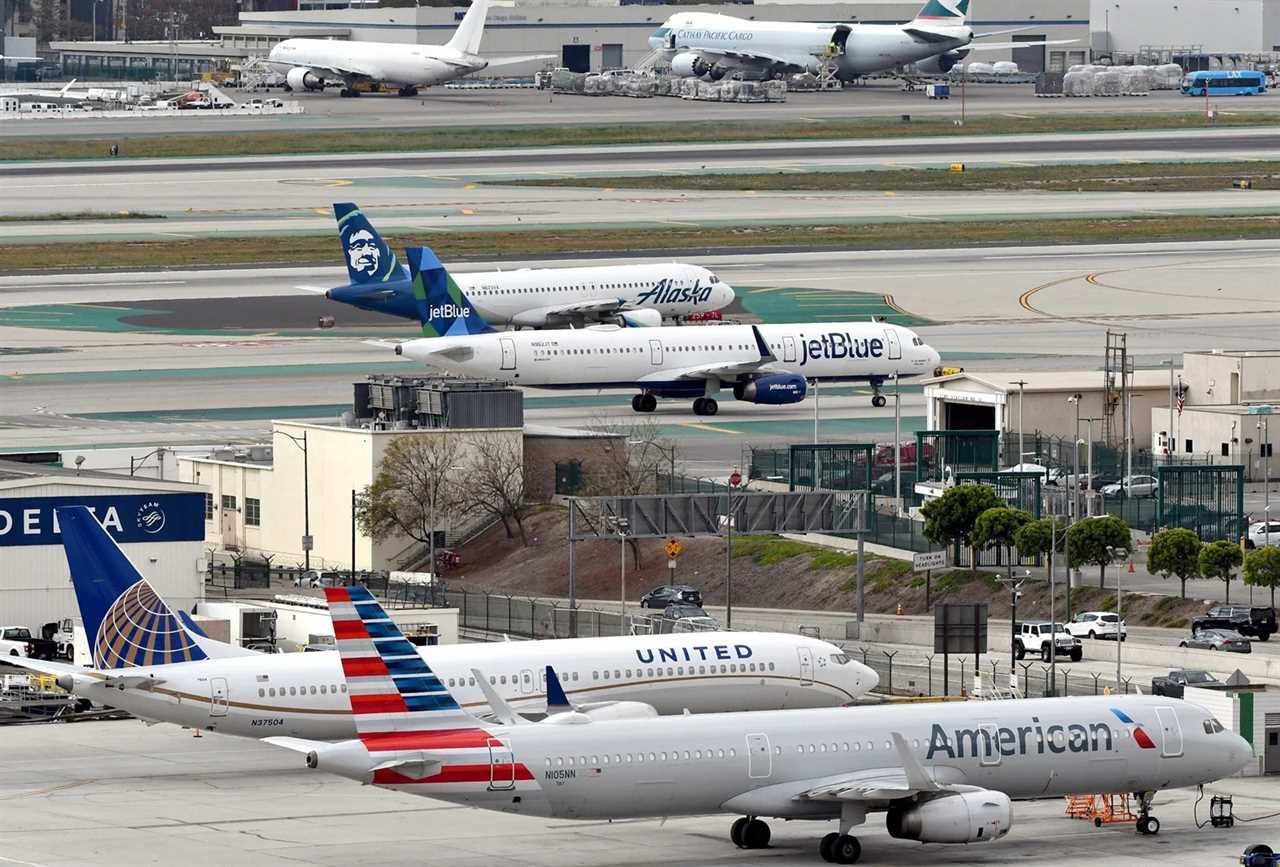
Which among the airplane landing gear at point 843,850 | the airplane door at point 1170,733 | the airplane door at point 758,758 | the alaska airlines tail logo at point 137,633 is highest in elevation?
the alaska airlines tail logo at point 137,633

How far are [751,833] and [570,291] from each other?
8610cm

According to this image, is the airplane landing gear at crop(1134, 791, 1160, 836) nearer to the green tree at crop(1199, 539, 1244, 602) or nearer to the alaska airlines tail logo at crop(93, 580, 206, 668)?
the alaska airlines tail logo at crop(93, 580, 206, 668)

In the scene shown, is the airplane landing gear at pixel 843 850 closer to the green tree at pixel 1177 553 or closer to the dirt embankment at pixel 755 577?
the dirt embankment at pixel 755 577

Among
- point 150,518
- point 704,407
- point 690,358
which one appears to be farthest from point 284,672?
point 704,407

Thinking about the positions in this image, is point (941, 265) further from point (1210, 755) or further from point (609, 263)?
point (1210, 755)

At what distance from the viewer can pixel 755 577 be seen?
94.6 meters

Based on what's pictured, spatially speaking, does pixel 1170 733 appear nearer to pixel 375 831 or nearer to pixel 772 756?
pixel 772 756

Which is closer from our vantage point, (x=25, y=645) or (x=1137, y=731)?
(x=1137, y=731)

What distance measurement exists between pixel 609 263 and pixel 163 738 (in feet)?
323

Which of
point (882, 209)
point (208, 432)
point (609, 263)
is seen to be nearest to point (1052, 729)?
point (208, 432)

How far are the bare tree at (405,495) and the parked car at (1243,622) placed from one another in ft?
97.0

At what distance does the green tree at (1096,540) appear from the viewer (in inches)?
3356

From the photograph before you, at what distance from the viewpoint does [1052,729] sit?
176ft

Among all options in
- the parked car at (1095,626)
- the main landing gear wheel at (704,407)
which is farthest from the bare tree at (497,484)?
the parked car at (1095,626)
